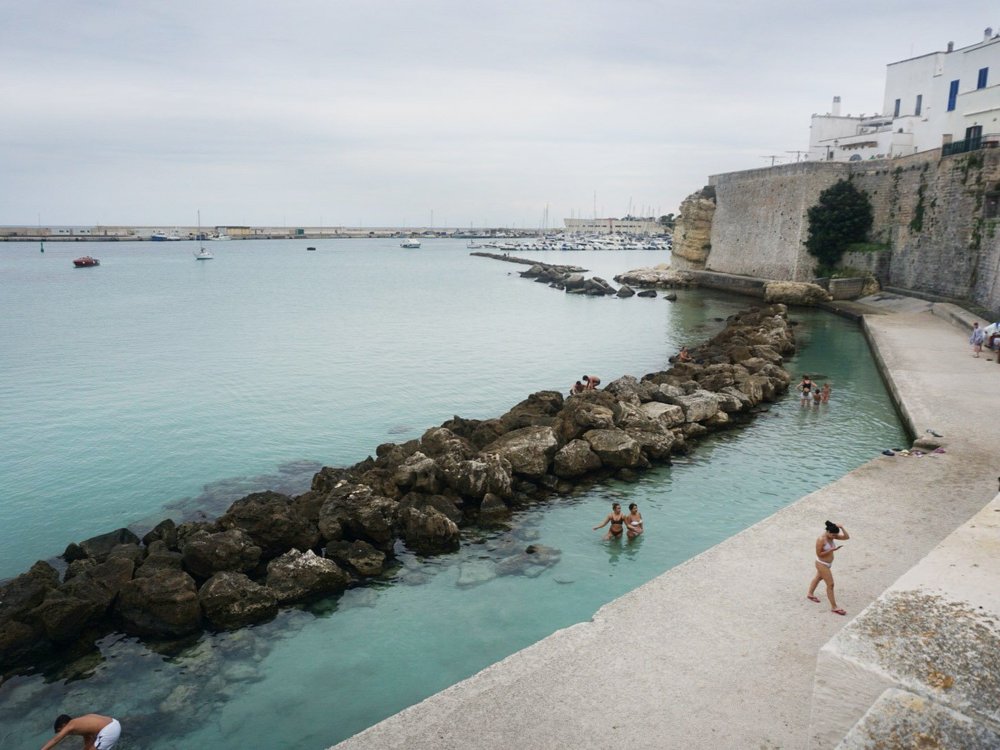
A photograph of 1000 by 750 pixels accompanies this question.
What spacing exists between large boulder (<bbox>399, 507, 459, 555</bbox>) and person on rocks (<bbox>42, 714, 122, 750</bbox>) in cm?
486

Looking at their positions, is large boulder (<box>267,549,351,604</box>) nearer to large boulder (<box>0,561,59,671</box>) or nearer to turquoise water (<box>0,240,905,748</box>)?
turquoise water (<box>0,240,905,748</box>)

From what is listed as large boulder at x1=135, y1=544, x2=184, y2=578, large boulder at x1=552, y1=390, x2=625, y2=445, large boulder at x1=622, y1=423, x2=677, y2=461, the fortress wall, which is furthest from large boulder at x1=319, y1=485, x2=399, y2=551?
the fortress wall

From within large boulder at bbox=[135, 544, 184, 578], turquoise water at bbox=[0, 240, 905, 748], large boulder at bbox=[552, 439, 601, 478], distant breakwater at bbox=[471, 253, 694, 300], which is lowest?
turquoise water at bbox=[0, 240, 905, 748]

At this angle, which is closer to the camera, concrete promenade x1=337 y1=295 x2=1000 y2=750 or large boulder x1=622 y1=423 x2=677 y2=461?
concrete promenade x1=337 y1=295 x2=1000 y2=750

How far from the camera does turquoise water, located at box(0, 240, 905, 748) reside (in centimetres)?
770

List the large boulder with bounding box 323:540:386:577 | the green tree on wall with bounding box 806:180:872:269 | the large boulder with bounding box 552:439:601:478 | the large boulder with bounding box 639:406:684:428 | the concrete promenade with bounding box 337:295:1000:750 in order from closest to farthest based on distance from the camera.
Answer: the concrete promenade with bounding box 337:295:1000:750
the large boulder with bounding box 323:540:386:577
the large boulder with bounding box 552:439:601:478
the large boulder with bounding box 639:406:684:428
the green tree on wall with bounding box 806:180:872:269

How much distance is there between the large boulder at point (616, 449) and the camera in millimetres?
13734

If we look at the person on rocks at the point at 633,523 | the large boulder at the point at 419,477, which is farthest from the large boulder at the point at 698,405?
the large boulder at the point at 419,477

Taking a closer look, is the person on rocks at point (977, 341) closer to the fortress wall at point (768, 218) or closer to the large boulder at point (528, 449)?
the large boulder at point (528, 449)

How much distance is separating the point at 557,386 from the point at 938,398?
10313 millimetres

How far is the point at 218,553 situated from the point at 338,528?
174cm

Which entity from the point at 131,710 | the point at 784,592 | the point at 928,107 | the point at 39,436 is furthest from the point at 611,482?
the point at 928,107

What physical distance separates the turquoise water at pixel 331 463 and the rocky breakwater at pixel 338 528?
368 mm

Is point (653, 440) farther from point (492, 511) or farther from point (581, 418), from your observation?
point (492, 511)
